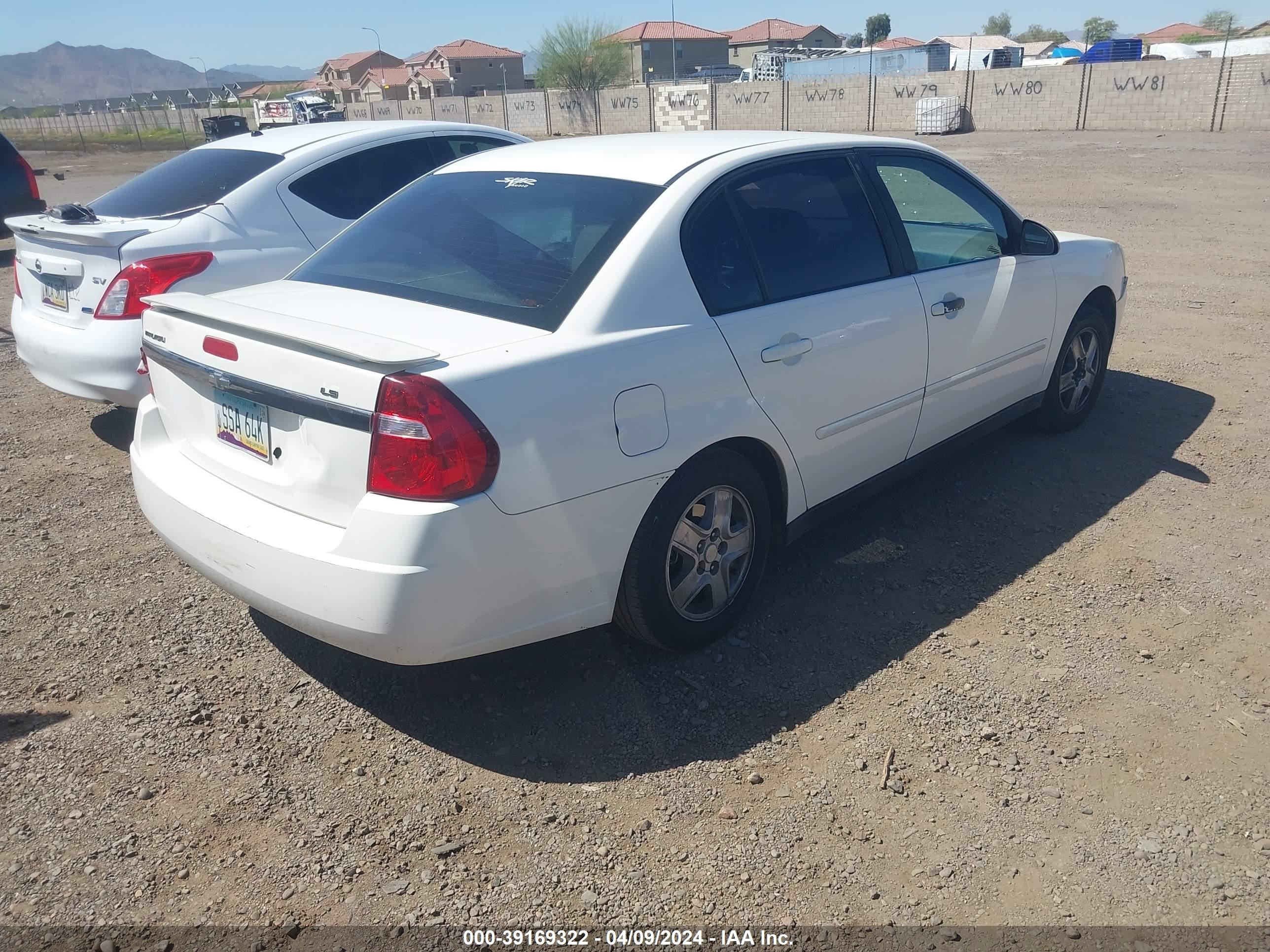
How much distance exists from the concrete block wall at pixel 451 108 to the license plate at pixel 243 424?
57073 mm

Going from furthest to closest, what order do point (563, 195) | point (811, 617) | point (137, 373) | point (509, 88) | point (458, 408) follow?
point (509, 88) < point (137, 373) < point (811, 617) < point (563, 195) < point (458, 408)

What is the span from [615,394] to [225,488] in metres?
1.28

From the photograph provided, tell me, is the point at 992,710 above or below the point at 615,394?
below

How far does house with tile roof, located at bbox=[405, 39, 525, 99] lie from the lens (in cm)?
9506

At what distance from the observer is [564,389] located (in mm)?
2873

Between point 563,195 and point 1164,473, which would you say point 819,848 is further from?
point 1164,473

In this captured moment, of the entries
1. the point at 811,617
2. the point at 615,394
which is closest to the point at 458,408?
the point at 615,394

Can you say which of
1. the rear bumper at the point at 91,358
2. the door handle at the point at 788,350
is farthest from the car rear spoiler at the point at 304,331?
the rear bumper at the point at 91,358

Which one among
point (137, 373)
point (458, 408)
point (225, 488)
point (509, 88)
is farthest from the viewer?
point (509, 88)

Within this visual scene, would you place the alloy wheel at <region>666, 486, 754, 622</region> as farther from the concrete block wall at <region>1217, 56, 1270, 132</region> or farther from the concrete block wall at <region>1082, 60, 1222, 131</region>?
the concrete block wall at <region>1082, 60, 1222, 131</region>

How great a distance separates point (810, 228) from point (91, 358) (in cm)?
374

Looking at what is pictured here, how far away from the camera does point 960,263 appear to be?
14.8 ft

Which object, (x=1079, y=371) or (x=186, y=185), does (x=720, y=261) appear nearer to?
(x=1079, y=371)

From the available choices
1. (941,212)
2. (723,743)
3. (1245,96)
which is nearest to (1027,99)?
(1245,96)
